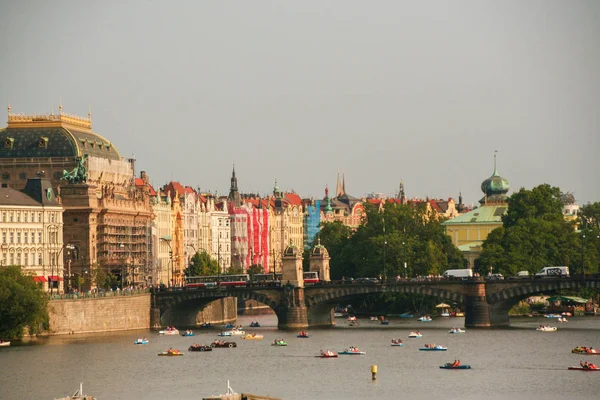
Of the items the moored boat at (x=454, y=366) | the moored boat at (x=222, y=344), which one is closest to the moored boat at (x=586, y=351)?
the moored boat at (x=454, y=366)

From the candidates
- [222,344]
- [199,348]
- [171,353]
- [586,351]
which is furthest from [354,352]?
[586,351]

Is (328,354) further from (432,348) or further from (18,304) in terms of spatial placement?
(18,304)

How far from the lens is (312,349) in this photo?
182 meters

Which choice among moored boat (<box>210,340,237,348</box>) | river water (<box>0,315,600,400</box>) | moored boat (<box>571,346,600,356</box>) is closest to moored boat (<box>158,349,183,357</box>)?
river water (<box>0,315,600,400</box>)

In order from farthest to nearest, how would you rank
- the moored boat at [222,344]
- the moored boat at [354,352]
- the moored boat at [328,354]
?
the moored boat at [222,344] → the moored boat at [354,352] → the moored boat at [328,354]

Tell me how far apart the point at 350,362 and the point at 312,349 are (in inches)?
569

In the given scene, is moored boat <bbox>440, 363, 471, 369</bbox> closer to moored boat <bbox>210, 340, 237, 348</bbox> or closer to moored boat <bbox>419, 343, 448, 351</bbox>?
moored boat <bbox>419, 343, 448, 351</bbox>

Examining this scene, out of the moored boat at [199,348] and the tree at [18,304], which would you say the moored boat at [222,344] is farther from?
the tree at [18,304]

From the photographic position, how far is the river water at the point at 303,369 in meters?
146

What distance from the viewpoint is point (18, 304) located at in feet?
595

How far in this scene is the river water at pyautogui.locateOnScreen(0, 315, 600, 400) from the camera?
14562cm

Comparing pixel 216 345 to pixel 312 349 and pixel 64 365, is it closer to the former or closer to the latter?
pixel 312 349

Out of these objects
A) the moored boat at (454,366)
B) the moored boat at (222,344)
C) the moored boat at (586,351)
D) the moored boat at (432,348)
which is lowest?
the moored boat at (454,366)

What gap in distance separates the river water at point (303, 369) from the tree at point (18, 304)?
254 centimetres
